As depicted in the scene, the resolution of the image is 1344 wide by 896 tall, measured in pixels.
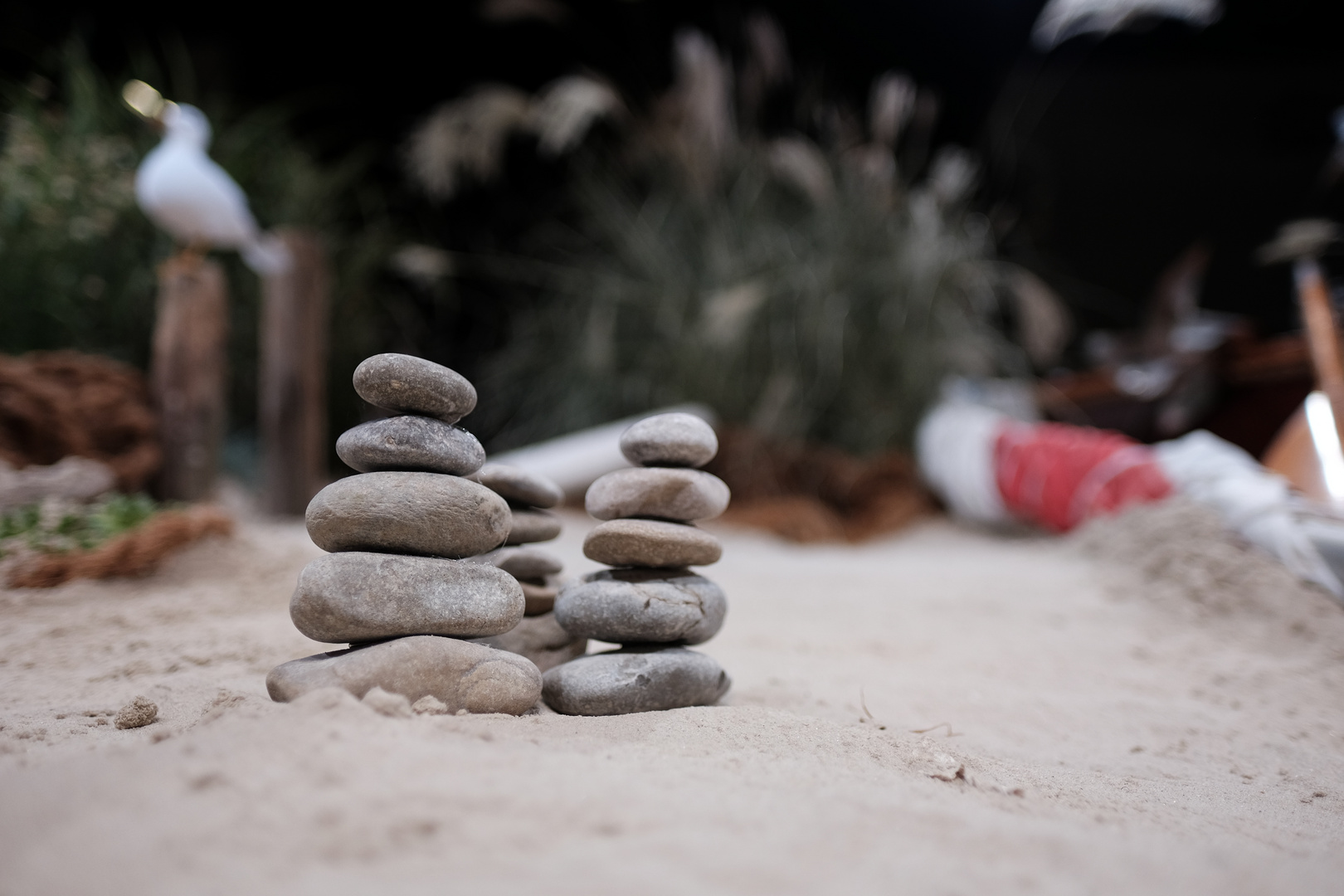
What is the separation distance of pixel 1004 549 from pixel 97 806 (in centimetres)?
308

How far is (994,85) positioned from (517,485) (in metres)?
5.92

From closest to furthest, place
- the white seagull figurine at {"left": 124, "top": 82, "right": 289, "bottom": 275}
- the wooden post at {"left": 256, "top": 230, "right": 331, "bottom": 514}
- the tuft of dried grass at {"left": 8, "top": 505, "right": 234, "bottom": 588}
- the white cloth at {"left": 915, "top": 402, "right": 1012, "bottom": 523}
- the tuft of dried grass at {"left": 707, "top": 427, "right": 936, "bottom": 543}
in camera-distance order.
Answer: the tuft of dried grass at {"left": 8, "top": 505, "right": 234, "bottom": 588} → the white seagull figurine at {"left": 124, "top": 82, "right": 289, "bottom": 275} → the wooden post at {"left": 256, "top": 230, "right": 331, "bottom": 514} → the white cloth at {"left": 915, "top": 402, "right": 1012, "bottom": 523} → the tuft of dried grass at {"left": 707, "top": 427, "right": 936, "bottom": 543}

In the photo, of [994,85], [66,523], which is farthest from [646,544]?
[994,85]

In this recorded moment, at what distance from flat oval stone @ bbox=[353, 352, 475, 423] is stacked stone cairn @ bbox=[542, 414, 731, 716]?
0.98 feet

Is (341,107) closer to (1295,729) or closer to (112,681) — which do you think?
(112,681)

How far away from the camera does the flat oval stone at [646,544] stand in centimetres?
125

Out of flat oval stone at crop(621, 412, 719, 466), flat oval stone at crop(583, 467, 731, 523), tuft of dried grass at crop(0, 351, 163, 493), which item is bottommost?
flat oval stone at crop(583, 467, 731, 523)

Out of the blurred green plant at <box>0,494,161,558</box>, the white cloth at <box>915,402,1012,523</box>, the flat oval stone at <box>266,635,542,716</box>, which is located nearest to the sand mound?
the white cloth at <box>915,402,1012,523</box>

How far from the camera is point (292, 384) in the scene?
3172 mm

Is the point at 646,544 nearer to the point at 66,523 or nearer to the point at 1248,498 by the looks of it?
the point at 66,523

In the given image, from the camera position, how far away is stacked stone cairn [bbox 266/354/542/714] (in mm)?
990

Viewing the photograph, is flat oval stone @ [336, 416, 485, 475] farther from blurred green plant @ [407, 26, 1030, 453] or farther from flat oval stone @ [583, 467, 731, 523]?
blurred green plant @ [407, 26, 1030, 453]

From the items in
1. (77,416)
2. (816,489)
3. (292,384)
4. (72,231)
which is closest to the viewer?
(77,416)

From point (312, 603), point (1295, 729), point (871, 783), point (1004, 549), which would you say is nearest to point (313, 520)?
point (312, 603)
